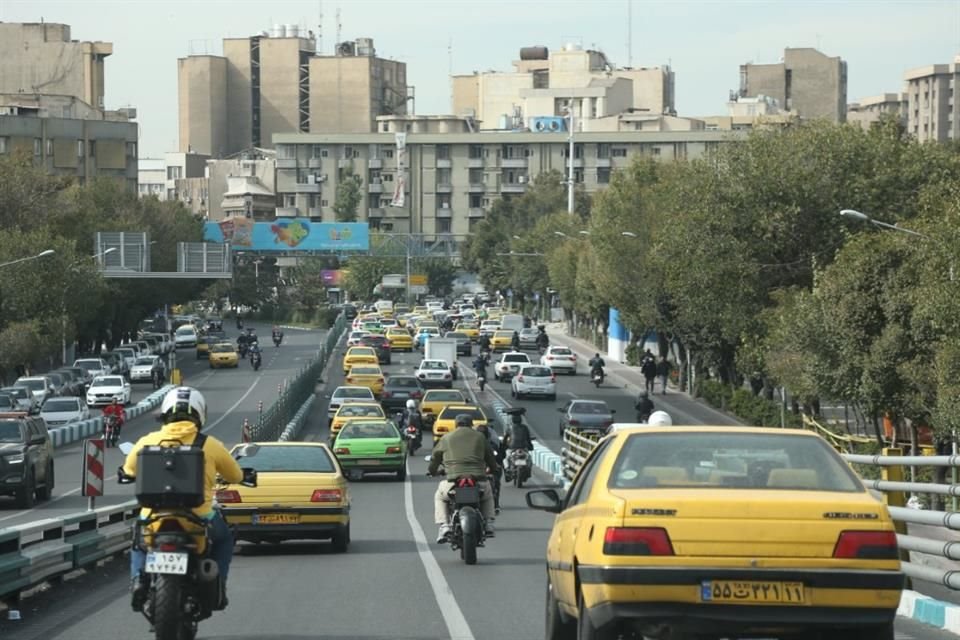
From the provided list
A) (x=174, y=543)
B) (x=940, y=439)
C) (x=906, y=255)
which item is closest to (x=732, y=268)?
(x=906, y=255)

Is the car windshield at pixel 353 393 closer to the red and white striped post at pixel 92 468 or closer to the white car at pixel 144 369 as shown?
the white car at pixel 144 369

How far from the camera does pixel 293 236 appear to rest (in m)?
130

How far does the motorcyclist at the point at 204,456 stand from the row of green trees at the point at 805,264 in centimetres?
2114

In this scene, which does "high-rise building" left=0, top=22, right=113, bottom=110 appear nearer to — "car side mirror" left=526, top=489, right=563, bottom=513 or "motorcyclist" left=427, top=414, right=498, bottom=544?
"motorcyclist" left=427, top=414, right=498, bottom=544

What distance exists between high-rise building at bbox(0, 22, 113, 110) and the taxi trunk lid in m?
145

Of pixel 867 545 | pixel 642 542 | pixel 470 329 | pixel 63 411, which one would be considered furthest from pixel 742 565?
pixel 470 329

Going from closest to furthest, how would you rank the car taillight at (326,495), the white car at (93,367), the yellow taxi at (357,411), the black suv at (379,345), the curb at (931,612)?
the curb at (931,612) → the car taillight at (326,495) → the yellow taxi at (357,411) → the white car at (93,367) → the black suv at (379,345)

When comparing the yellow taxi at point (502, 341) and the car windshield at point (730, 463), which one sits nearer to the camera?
the car windshield at point (730, 463)

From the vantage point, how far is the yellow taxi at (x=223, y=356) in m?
91.1

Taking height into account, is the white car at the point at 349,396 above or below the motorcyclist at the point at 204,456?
below

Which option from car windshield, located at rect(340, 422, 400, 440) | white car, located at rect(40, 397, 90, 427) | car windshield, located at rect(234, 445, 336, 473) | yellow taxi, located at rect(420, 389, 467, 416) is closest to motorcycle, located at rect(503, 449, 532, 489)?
car windshield, located at rect(340, 422, 400, 440)

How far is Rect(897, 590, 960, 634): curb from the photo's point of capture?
12641 millimetres

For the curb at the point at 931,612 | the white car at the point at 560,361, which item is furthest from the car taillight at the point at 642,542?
the white car at the point at 560,361

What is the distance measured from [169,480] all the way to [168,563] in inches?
21.0
